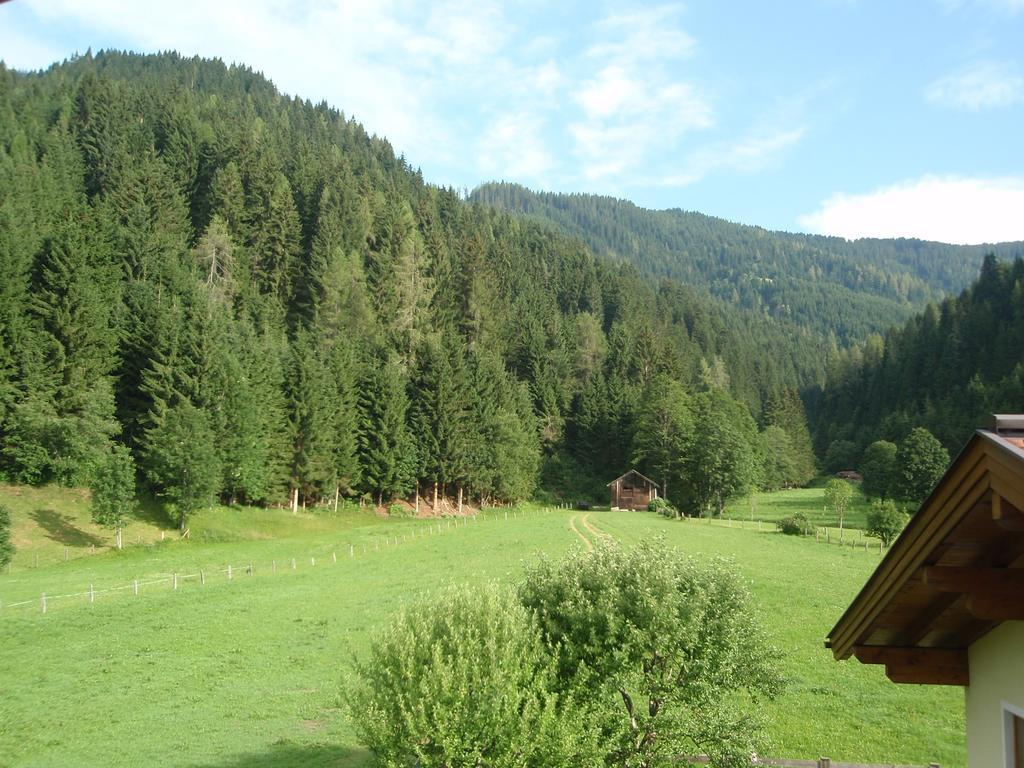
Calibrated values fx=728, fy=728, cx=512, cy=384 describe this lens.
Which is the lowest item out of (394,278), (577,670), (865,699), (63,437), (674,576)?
(865,699)

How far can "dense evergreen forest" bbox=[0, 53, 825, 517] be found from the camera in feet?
203

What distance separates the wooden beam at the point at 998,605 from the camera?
5.16 m

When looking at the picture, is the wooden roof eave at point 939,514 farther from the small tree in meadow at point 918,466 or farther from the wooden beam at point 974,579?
the small tree in meadow at point 918,466

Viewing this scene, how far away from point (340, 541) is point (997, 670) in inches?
2216

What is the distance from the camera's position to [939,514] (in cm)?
512

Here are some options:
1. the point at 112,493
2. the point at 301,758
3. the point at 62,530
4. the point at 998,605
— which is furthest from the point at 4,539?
the point at 998,605

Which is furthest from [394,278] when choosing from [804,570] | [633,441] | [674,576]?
[674,576]

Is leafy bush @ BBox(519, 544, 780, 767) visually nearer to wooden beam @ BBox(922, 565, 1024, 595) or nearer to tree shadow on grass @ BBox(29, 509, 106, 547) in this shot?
wooden beam @ BBox(922, 565, 1024, 595)

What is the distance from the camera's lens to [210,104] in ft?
443

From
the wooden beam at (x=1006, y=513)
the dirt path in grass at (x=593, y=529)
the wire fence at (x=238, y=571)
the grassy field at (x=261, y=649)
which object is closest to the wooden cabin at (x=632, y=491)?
the dirt path in grass at (x=593, y=529)

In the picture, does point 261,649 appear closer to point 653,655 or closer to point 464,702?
point 464,702

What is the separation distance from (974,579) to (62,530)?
59.0 m

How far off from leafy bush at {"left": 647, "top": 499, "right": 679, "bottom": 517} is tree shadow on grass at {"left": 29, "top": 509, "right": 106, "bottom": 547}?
56.3m

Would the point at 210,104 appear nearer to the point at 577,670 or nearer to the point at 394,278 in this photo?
the point at 394,278
